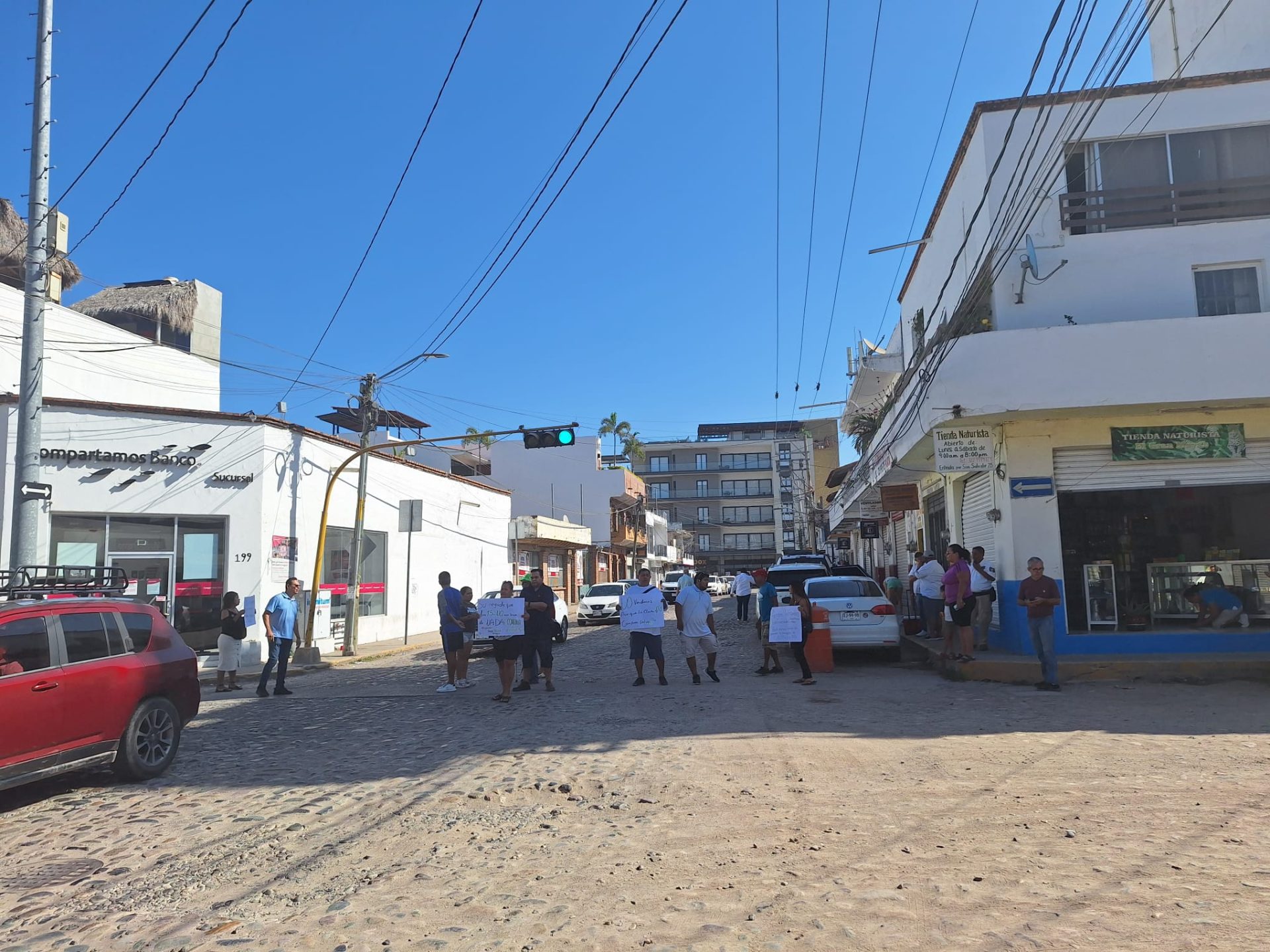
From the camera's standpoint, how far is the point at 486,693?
12.5m

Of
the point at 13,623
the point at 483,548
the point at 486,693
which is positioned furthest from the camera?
the point at 483,548

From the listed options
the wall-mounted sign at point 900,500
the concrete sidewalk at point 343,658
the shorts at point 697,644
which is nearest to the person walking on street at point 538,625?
the shorts at point 697,644

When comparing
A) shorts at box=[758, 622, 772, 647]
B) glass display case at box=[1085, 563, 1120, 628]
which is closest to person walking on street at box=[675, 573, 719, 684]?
shorts at box=[758, 622, 772, 647]

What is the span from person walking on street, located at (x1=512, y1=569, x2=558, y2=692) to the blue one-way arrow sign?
7.31 metres

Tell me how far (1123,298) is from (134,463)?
61.3ft

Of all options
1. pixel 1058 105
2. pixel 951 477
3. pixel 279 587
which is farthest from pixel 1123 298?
pixel 279 587

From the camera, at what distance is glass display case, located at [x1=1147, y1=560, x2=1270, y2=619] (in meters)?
13.6

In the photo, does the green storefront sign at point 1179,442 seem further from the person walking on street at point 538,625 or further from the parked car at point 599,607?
the parked car at point 599,607

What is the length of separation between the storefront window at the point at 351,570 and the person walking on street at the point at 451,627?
852cm

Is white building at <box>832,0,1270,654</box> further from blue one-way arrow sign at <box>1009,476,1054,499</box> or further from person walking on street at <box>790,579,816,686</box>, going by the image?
person walking on street at <box>790,579,816,686</box>

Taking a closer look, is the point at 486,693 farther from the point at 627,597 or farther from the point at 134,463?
the point at 134,463

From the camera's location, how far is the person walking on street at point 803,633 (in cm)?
1253

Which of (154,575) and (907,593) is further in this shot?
(907,593)

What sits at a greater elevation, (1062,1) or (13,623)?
(1062,1)
